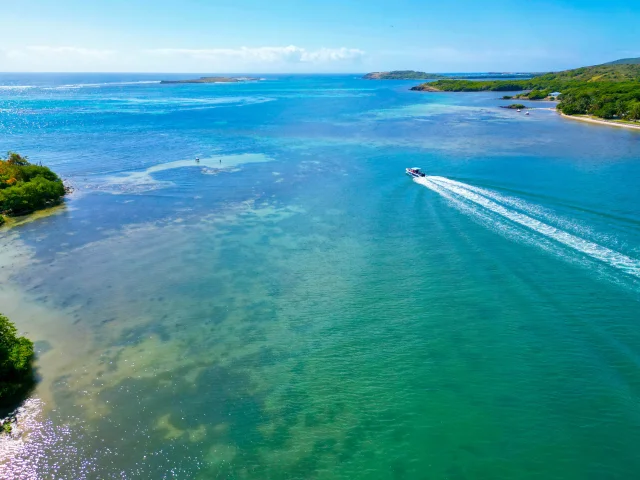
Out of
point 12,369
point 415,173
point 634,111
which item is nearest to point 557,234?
point 415,173

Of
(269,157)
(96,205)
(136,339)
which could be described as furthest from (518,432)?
(269,157)

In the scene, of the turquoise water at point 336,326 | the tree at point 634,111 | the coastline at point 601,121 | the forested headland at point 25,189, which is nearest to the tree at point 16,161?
the forested headland at point 25,189

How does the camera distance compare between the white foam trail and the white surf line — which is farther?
the white foam trail

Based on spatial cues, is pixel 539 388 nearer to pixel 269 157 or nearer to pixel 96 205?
pixel 96 205

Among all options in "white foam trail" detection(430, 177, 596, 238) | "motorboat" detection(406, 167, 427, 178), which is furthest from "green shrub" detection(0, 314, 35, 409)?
"motorboat" detection(406, 167, 427, 178)

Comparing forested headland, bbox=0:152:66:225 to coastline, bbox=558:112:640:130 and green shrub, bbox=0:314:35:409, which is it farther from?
coastline, bbox=558:112:640:130

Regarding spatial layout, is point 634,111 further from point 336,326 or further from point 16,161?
point 16,161
